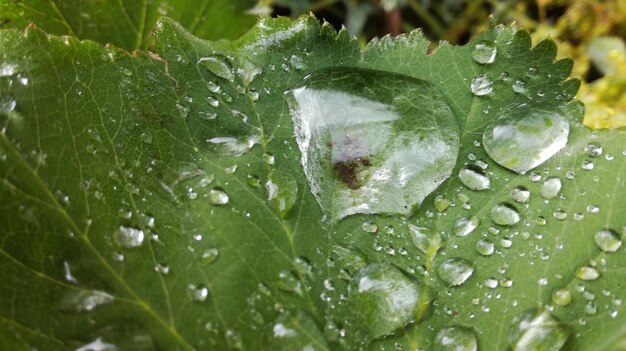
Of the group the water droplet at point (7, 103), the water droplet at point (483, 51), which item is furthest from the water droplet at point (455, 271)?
the water droplet at point (7, 103)

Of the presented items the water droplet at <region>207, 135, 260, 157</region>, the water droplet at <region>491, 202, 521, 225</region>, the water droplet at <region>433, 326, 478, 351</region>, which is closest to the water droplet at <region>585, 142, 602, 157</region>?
the water droplet at <region>491, 202, 521, 225</region>

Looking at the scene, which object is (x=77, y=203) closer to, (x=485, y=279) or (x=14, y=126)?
(x=14, y=126)

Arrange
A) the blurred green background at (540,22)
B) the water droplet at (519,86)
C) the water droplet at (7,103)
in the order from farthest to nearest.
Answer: the blurred green background at (540,22), the water droplet at (519,86), the water droplet at (7,103)

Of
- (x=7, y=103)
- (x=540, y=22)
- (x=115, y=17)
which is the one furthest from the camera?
(x=540, y=22)

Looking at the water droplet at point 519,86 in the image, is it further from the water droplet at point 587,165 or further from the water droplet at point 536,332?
the water droplet at point 536,332

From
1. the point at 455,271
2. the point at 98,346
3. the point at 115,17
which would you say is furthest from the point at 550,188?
the point at 115,17

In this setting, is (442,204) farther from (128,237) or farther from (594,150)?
(128,237)
